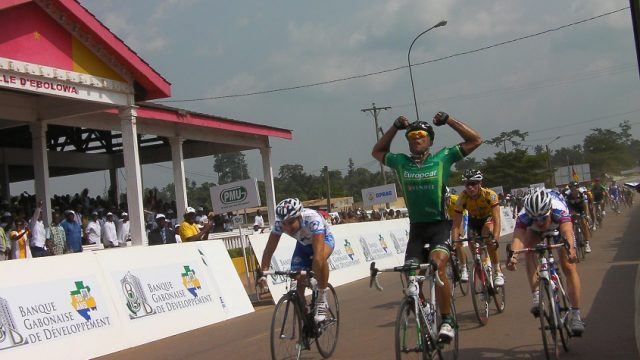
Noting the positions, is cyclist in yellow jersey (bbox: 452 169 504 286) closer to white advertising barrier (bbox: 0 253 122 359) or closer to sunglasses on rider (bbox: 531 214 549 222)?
sunglasses on rider (bbox: 531 214 549 222)

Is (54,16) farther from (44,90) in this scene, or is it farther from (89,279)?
(89,279)

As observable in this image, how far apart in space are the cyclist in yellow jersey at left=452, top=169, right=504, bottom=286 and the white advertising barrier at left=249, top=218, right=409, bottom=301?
475cm

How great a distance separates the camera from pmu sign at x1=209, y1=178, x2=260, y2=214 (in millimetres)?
17016

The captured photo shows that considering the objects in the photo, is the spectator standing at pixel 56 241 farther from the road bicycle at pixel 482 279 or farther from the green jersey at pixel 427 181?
the green jersey at pixel 427 181

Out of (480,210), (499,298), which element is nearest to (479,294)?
(499,298)

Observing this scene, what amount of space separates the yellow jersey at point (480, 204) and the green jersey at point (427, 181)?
3.43 m

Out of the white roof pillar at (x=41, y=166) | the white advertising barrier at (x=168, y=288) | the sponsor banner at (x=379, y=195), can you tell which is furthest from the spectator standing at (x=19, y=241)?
the sponsor banner at (x=379, y=195)

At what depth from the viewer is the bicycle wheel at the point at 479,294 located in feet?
29.5

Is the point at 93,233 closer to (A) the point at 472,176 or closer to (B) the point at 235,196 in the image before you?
(B) the point at 235,196

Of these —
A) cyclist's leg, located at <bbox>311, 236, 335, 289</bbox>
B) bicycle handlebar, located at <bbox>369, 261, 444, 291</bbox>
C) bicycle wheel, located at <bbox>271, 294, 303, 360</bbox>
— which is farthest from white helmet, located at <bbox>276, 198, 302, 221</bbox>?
bicycle handlebar, located at <bbox>369, 261, 444, 291</bbox>

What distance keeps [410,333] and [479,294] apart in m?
3.84

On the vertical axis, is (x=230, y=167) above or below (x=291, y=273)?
above

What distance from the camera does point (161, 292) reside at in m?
10.9

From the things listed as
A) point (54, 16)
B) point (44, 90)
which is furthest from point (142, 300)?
point (54, 16)
